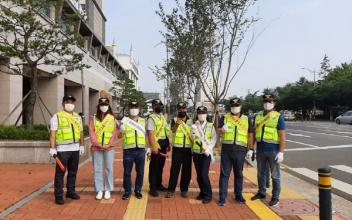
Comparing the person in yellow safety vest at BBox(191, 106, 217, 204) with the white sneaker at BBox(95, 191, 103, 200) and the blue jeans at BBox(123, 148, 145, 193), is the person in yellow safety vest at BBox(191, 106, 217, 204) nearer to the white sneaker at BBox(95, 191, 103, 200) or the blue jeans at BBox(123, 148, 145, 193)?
the blue jeans at BBox(123, 148, 145, 193)

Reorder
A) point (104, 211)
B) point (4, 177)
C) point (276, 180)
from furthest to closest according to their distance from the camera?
point (4, 177) → point (276, 180) → point (104, 211)

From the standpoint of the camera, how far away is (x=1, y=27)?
1559 cm

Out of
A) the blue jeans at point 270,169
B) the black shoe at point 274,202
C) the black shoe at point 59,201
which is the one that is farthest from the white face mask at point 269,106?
the black shoe at point 59,201

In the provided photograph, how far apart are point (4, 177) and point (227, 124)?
5.53 metres

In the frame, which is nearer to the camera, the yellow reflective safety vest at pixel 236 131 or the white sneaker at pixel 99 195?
the yellow reflective safety vest at pixel 236 131

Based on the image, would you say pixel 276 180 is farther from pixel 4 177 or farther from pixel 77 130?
pixel 4 177

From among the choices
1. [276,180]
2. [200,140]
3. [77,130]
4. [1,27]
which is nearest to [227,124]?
[200,140]

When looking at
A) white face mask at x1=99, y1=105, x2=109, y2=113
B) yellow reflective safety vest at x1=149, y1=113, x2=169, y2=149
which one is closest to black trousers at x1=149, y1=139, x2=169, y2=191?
yellow reflective safety vest at x1=149, y1=113, x2=169, y2=149

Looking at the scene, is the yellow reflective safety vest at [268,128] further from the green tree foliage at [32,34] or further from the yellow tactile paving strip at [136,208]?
the green tree foliage at [32,34]

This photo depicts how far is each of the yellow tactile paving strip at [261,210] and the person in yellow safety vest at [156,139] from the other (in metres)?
1.68

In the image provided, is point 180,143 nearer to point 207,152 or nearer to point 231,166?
point 207,152

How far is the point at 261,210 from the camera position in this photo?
26.1 ft

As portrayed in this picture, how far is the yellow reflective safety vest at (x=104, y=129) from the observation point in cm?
874

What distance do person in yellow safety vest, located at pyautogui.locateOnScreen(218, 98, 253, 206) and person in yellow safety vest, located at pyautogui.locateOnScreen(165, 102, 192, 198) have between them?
2.18 feet
